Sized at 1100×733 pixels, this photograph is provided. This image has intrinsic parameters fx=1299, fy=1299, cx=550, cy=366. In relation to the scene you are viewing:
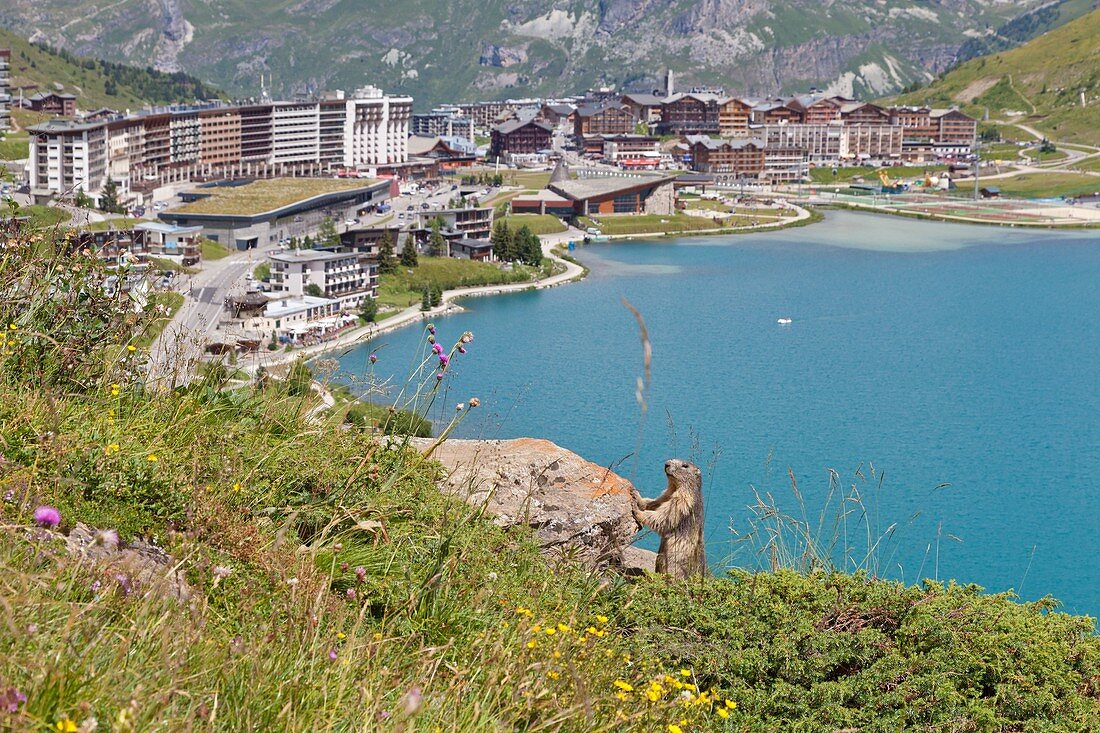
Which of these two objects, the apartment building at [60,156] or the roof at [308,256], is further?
the apartment building at [60,156]

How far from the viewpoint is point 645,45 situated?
7350 centimetres

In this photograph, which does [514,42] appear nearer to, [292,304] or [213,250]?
[213,250]

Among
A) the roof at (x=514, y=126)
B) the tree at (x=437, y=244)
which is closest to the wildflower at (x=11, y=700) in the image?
the tree at (x=437, y=244)

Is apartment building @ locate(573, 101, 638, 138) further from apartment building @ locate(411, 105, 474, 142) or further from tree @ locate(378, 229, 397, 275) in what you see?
tree @ locate(378, 229, 397, 275)

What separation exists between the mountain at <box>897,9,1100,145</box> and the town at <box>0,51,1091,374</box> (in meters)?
2.64

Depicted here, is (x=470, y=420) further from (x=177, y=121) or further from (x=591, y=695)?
(x=177, y=121)

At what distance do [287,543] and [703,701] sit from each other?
1.77 feet

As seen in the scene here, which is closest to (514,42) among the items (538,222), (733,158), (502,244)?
(733,158)

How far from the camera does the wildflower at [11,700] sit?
897mm

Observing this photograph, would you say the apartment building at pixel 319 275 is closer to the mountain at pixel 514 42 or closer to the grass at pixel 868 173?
the grass at pixel 868 173

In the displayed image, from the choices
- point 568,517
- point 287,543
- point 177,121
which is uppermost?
point 177,121

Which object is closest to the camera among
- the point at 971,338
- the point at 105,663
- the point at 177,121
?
the point at 105,663

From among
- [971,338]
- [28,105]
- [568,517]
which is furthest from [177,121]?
[568,517]

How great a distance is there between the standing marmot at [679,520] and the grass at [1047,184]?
31.4m
